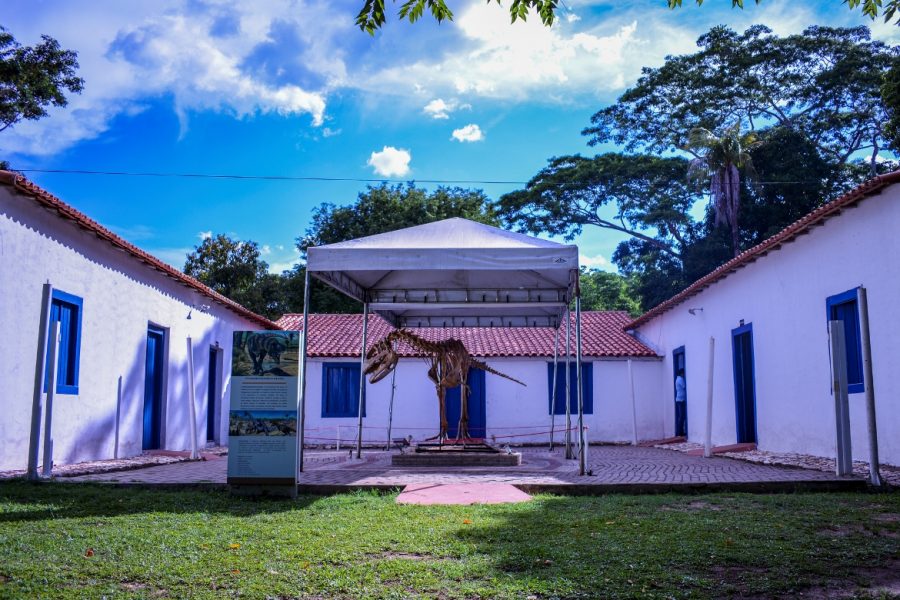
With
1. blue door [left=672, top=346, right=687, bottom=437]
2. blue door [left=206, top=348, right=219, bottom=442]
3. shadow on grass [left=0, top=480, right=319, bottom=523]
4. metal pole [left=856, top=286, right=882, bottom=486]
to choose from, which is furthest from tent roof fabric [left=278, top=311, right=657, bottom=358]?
metal pole [left=856, top=286, right=882, bottom=486]

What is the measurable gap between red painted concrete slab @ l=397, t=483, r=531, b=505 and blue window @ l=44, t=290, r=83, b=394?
19.5ft

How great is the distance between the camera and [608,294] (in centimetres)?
4422

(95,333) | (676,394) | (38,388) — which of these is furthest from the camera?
(676,394)

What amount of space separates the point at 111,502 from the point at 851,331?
32.9ft

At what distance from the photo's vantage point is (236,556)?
4926 mm

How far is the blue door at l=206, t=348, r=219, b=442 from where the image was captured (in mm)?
18641

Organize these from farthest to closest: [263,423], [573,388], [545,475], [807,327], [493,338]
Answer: [493,338] < [573,388] < [807,327] < [545,475] < [263,423]

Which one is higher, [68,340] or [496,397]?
[68,340]

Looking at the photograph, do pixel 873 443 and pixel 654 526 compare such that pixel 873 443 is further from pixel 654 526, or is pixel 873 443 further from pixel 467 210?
pixel 467 210

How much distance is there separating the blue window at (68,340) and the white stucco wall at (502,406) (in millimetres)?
10258

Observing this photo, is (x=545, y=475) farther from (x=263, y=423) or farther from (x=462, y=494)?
(x=263, y=423)

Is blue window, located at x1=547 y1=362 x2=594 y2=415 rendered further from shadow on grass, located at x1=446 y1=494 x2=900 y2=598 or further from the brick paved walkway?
shadow on grass, located at x1=446 y1=494 x2=900 y2=598

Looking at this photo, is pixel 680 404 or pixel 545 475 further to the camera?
pixel 680 404

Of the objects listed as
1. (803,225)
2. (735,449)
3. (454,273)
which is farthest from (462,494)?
(735,449)
